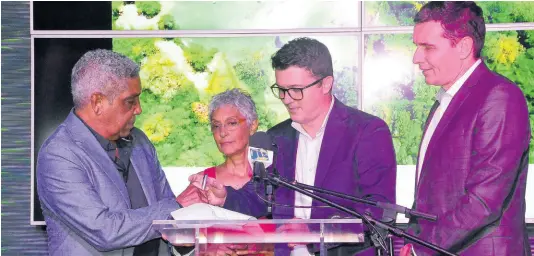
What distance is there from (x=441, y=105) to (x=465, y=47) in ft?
1.08

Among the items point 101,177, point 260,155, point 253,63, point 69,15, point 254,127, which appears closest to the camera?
point 260,155

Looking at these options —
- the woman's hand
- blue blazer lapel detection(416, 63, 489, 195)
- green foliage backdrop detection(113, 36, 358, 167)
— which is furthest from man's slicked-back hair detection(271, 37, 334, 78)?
the woman's hand

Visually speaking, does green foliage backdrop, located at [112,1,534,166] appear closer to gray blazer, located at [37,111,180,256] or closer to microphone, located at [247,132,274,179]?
gray blazer, located at [37,111,180,256]

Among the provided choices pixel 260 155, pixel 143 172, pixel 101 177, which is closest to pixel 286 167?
pixel 143 172

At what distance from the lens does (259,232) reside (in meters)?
3.40

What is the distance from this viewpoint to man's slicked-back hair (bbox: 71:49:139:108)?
4.27m

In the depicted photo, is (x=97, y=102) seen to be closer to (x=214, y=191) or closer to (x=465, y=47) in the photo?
(x=214, y=191)

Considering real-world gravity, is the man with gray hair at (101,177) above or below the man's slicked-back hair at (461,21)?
below

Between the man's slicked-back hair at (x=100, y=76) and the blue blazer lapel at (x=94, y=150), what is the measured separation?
0.13 m

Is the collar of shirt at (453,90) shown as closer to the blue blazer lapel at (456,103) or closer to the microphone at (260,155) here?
the blue blazer lapel at (456,103)

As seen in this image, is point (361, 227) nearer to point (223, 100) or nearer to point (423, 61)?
point (423, 61)

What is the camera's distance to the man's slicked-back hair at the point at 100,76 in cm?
427

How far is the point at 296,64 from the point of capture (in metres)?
4.97

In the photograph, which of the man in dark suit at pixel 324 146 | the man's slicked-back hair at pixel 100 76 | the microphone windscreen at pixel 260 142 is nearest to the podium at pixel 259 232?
the microphone windscreen at pixel 260 142
